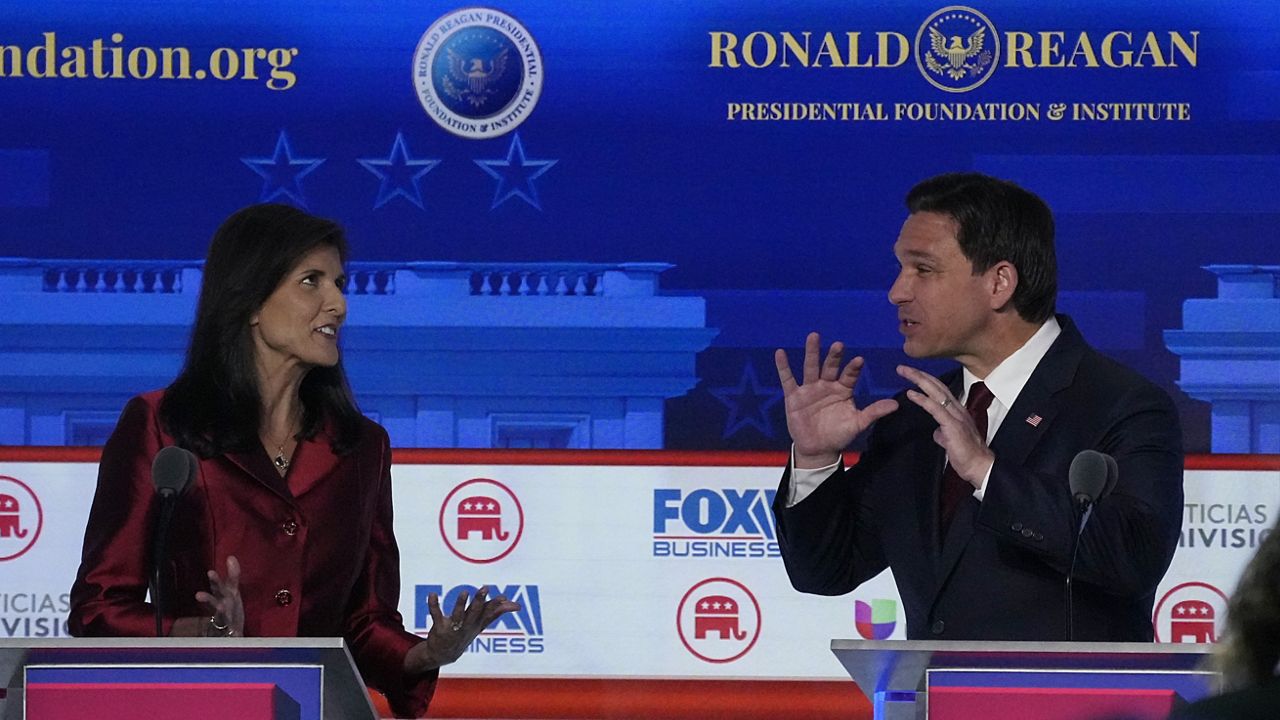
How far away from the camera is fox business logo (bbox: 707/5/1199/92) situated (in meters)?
4.65

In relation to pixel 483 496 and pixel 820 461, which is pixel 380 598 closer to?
pixel 820 461

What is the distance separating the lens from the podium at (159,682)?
2.41m

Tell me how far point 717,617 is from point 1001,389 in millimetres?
1550

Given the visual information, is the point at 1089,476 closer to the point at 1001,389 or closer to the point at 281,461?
the point at 1001,389

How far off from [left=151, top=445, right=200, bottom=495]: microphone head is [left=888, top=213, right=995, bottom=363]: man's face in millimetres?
1298

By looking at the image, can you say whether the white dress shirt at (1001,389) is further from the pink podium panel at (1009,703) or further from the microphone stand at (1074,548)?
the pink podium panel at (1009,703)

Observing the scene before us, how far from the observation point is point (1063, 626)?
306cm

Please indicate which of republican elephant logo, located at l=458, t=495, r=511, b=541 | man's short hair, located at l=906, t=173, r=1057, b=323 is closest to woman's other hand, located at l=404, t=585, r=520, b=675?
man's short hair, located at l=906, t=173, r=1057, b=323

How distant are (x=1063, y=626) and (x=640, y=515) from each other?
171 centimetres

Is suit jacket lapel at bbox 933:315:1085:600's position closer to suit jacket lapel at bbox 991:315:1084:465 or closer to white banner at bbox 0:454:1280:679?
suit jacket lapel at bbox 991:315:1084:465

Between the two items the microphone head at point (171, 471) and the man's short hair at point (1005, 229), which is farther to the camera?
the man's short hair at point (1005, 229)

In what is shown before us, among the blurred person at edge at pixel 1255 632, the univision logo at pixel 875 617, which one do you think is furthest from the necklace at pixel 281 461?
the blurred person at edge at pixel 1255 632

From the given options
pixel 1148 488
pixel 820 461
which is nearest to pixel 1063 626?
pixel 1148 488

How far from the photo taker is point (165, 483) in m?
2.84
